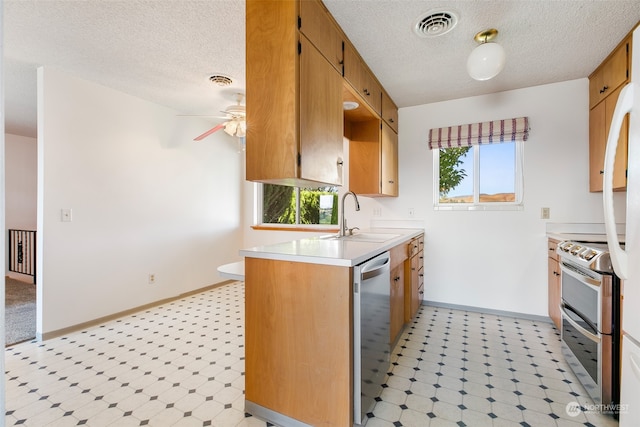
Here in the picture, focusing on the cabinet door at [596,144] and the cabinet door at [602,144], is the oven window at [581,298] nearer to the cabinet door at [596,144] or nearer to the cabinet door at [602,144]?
the cabinet door at [602,144]

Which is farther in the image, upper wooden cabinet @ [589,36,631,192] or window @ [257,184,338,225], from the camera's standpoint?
window @ [257,184,338,225]

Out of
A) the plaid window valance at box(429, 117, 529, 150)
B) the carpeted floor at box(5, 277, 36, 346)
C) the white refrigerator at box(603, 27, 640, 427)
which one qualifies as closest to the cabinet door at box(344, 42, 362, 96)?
the plaid window valance at box(429, 117, 529, 150)

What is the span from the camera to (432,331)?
9.07 ft

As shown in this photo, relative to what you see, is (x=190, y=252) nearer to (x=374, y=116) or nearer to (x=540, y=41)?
(x=374, y=116)

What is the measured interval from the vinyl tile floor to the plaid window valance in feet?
6.30

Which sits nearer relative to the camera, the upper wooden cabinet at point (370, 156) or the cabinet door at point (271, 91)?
the cabinet door at point (271, 91)

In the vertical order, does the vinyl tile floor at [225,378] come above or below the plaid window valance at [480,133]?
below

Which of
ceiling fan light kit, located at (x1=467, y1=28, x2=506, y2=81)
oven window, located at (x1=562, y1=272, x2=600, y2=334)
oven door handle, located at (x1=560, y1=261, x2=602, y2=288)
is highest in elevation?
ceiling fan light kit, located at (x1=467, y1=28, x2=506, y2=81)

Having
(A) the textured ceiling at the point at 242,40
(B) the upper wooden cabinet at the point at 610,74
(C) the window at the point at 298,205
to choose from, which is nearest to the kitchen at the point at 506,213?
(B) the upper wooden cabinet at the point at 610,74

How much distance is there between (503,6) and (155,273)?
4.08 metres

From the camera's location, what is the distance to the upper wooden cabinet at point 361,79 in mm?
2223

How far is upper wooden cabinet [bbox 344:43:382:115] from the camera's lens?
2223mm

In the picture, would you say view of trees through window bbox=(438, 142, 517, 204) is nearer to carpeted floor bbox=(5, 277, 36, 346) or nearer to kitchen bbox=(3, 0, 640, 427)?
kitchen bbox=(3, 0, 640, 427)

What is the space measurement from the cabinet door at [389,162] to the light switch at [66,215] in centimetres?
305
